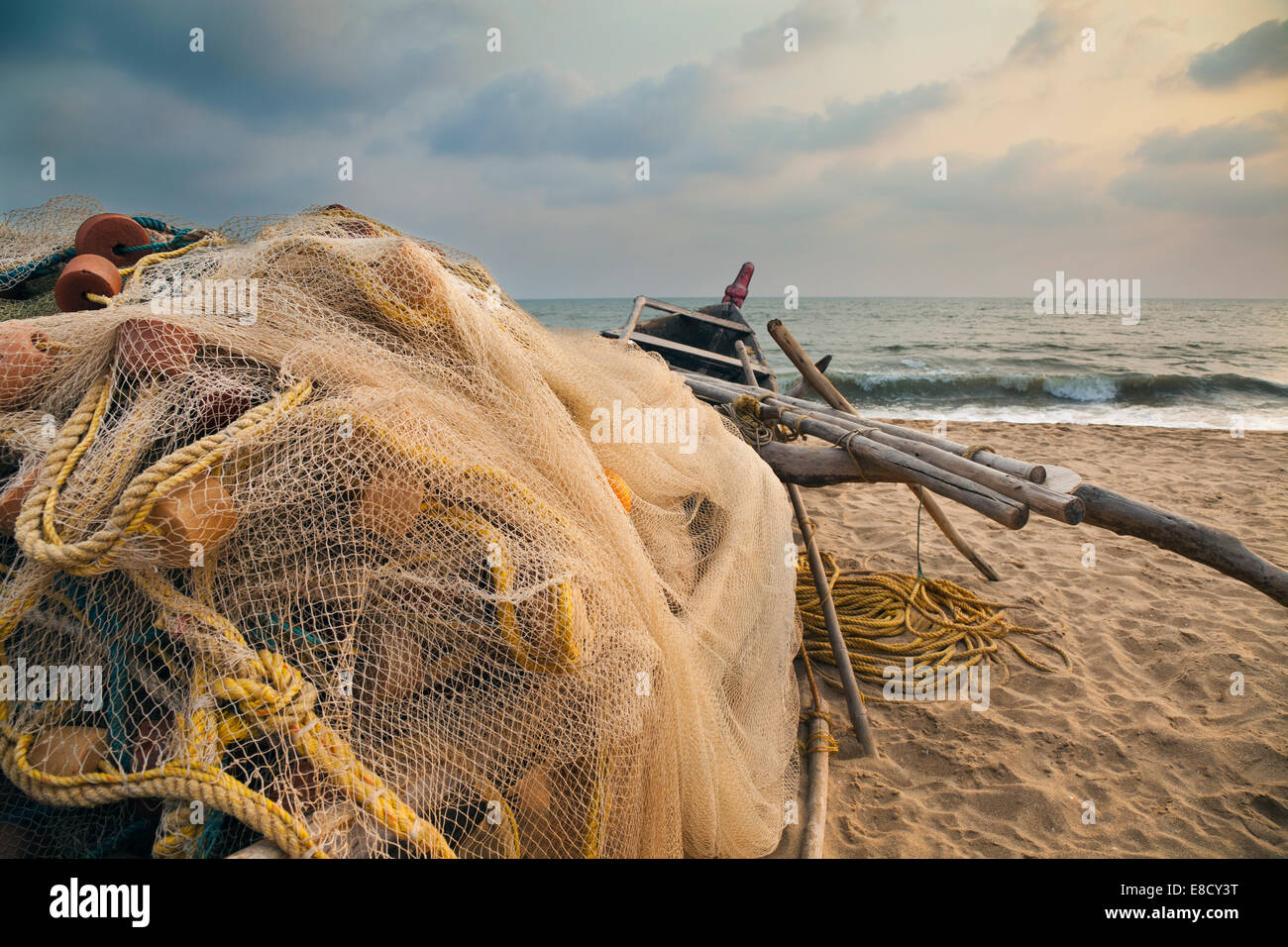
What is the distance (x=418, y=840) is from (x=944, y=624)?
3487mm

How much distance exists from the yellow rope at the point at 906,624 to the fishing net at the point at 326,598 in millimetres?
1905

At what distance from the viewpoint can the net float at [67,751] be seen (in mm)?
1333

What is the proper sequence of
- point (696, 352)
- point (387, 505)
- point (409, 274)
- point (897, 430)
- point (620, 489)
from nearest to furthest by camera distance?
point (387, 505)
point (409, 274)
point (620, 489)
point (897, 430)
point (696, 352)

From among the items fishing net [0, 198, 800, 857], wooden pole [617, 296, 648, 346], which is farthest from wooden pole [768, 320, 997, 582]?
fishing net [0, 198, 800, 857]

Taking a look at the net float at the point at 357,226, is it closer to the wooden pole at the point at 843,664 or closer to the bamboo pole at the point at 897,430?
the bamboo pole at the point at 897,430

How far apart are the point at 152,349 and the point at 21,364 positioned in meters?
0.45

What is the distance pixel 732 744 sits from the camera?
7.24 feet

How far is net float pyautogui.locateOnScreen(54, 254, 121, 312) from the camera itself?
7.52ft

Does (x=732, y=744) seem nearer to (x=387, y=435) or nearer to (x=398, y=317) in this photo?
(x=387, y=435)

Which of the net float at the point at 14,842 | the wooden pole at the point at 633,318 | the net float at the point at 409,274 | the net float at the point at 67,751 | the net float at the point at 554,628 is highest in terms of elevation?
the wooden pole at the point at 633,318

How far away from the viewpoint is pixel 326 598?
1499mm

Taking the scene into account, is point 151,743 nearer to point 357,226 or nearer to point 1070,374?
point 357,226

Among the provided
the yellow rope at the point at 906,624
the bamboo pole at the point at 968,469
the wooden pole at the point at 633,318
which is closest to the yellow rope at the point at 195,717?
the bamboo pole at the point at 968,469

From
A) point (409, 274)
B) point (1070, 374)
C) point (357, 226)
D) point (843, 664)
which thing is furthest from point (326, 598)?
point (1070, 374)
